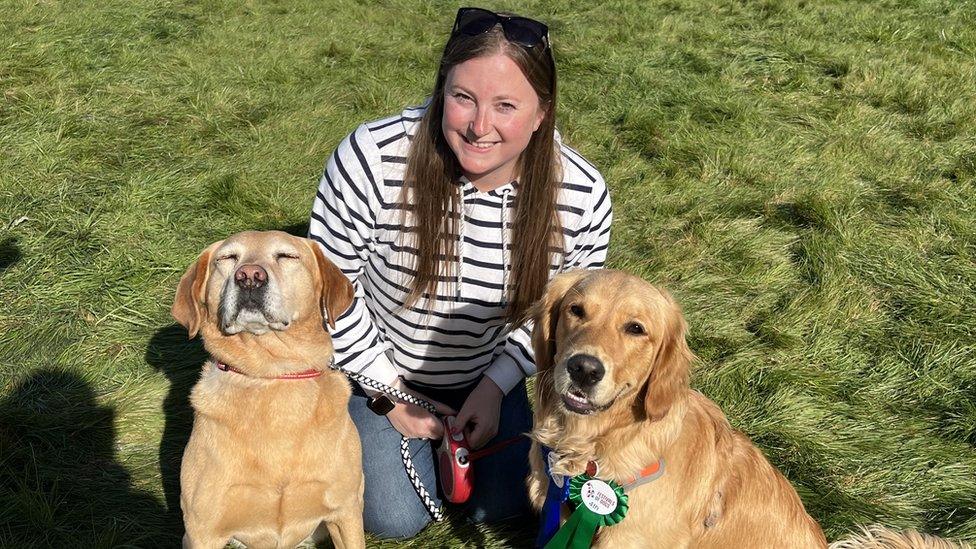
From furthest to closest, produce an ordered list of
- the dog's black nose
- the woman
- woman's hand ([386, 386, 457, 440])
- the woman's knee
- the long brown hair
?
woman's hand ([386, 386, 457, 440]) → the woman's knee → the long brown hair → the woman → the dog's black nose

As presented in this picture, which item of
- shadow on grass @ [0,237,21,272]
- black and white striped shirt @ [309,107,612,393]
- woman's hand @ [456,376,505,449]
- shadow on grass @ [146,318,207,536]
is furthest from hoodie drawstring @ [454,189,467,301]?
shadow on grass @ [0,237,21,272]

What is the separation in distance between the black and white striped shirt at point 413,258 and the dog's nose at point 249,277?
565 millimetres

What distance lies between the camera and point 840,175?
5.56 meters

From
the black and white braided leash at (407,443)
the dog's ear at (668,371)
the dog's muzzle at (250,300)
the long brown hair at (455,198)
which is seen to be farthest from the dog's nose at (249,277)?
the dog's ear at (668,371)

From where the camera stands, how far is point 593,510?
2.52 meters

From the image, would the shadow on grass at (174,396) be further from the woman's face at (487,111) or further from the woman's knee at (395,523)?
the woman's face at (487,111)

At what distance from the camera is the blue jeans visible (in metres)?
3.24

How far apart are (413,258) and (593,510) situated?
1189 mm

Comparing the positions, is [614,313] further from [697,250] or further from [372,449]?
[697,250]

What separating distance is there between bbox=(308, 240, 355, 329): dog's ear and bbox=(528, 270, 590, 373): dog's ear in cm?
70

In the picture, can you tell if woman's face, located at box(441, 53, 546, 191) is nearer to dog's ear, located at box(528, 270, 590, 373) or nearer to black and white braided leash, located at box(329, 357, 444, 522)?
dog's ear, located at box(528, 270, 590, 373)

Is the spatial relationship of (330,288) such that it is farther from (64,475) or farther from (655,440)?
(64,475)

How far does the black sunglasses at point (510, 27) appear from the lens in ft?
8.74

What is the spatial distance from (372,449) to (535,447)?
80cm
